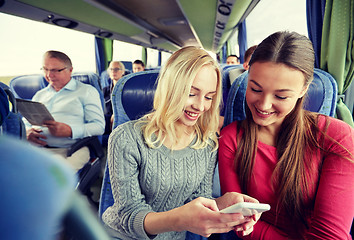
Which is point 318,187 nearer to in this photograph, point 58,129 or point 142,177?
point 142,177

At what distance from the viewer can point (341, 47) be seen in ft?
5.05

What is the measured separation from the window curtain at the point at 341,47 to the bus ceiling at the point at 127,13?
3.42 meters

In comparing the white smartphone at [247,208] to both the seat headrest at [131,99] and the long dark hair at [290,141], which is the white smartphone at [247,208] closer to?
the long dark hair at [290,141]

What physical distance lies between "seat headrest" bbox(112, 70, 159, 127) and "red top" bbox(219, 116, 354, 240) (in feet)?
1.54

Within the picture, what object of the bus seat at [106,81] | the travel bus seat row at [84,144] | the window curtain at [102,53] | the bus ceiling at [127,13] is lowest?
the travel bus seat row at [84,144]

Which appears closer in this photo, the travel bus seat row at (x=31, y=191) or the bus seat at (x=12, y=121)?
the travel bus seat row at (x=31, y=191)

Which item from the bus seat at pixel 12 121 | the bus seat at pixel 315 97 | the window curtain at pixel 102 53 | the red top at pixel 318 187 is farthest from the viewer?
the window curtain at pixel 102 53

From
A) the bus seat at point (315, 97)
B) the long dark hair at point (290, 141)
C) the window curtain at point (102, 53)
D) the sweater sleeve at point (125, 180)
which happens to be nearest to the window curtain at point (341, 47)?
the bus seat at point (315, 97)

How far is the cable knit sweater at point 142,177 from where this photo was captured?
3.07ft

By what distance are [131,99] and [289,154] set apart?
0.85 metres

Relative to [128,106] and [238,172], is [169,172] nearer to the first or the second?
[238,172]

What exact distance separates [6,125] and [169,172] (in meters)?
1.08

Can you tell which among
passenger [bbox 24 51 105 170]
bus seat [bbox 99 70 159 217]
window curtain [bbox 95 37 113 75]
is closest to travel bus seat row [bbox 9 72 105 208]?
passenger [bbox 24 51 105 170]

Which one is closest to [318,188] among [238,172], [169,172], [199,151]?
[238,172]
